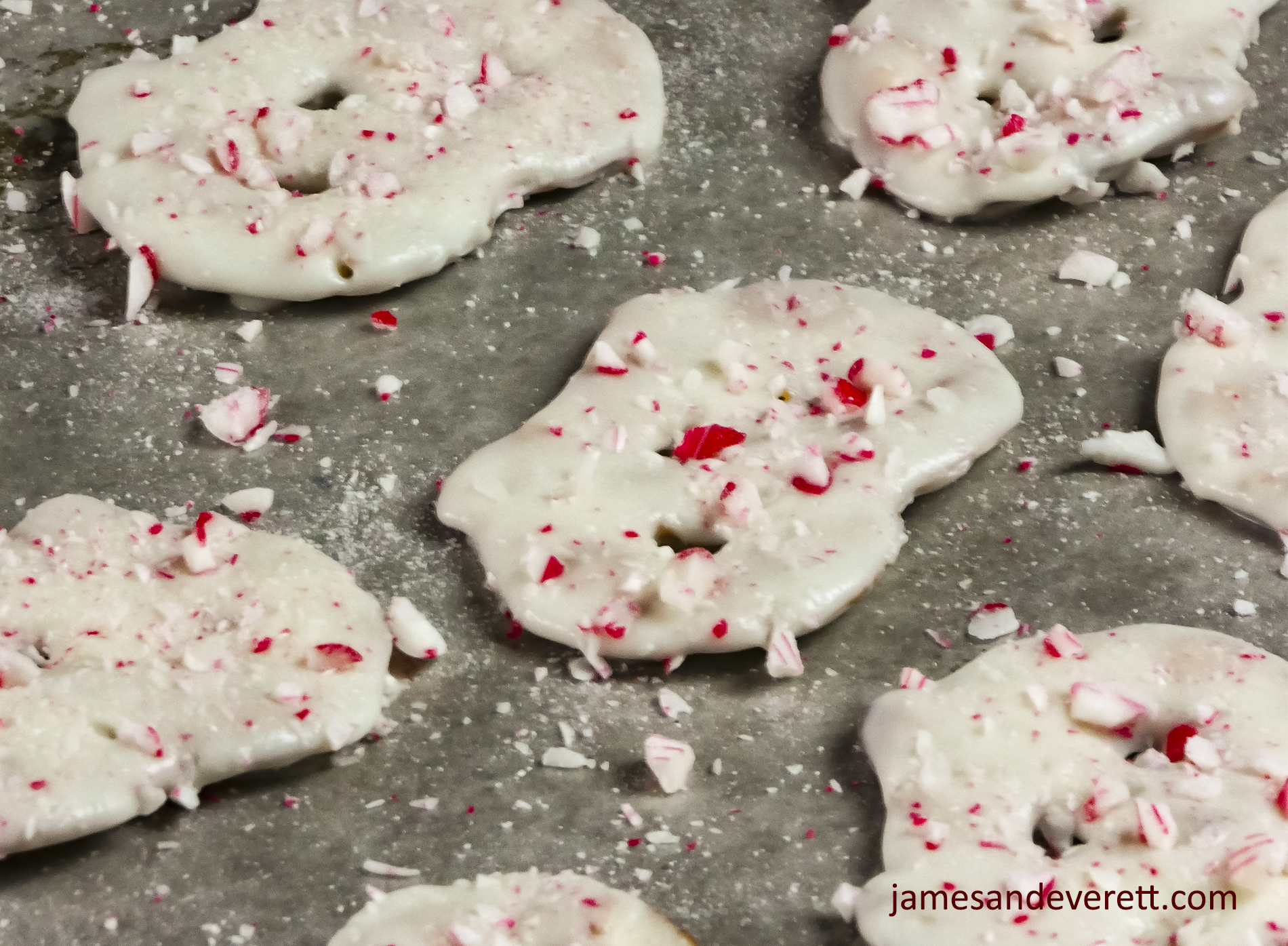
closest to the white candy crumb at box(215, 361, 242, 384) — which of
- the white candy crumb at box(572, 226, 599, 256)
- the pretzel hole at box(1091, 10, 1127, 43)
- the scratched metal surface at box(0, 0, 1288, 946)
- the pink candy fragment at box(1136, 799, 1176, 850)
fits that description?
the scratched metal surface at box(0, 0, 1288, 946)

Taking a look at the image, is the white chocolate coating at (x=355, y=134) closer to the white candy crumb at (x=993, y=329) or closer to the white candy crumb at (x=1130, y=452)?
the white candy crumb at (x=993, y=329)

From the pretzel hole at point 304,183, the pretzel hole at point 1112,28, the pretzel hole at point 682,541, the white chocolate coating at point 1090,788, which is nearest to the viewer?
the white chocolate coating at point 1090,788

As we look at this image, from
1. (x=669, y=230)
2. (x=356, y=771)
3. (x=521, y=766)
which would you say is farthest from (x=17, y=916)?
(x=669, y=230)

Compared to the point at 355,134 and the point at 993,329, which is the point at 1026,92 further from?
the point at 355,134

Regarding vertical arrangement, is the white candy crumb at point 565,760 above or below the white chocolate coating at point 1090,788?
below

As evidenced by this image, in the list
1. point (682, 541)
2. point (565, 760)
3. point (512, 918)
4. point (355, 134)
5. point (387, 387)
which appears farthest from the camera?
point (355, 134)

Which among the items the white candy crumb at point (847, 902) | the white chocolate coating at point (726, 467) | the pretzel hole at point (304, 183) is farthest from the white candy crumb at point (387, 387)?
the white candy crumb at point (847, 902)

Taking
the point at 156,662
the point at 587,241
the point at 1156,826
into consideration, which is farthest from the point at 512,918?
the point at 587,241

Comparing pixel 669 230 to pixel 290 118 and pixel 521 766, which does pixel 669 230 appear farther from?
pixel 521 766

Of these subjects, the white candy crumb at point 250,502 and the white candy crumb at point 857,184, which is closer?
the white candy crumb at point 250,502
